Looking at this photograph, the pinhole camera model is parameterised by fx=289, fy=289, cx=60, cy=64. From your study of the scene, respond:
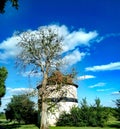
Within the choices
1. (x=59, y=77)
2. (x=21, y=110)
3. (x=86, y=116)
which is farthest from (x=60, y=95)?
(x=21, y=110)

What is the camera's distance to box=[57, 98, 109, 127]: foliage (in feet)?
156

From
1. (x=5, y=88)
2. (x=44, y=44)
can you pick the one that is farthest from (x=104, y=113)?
(x=5, y=88)

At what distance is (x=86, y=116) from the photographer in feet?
158

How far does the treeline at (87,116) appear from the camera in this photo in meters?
47.6

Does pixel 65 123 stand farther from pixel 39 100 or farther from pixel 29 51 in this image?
pixel 29 51

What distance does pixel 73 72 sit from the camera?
40.8 metres

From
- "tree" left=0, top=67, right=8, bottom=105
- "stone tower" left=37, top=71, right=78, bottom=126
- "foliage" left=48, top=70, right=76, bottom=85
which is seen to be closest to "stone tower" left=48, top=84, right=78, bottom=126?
"stone tower" left=37, top=71, right=78, bottom=126

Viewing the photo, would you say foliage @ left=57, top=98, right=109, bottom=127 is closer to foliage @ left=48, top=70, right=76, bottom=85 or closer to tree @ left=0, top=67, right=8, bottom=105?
foliage @ left=48, top=70, right=76, bottom=85

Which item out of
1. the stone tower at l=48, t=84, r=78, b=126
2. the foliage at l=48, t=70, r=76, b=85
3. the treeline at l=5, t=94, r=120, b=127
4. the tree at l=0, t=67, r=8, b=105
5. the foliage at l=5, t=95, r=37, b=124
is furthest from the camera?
the foliage at l=5, t=95, r=37, b=124

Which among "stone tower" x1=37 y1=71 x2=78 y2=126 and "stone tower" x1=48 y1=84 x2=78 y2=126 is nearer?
"stone tower" x1=37 y1=71 x2=78 y2=126

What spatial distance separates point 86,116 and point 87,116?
17 centimetres

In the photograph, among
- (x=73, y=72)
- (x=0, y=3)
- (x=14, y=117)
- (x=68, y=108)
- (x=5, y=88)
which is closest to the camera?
(x=0, y=3)

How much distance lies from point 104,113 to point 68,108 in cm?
672

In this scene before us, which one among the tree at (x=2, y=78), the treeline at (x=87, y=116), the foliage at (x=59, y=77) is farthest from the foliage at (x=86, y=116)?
the tree at (x=2, y=78)
